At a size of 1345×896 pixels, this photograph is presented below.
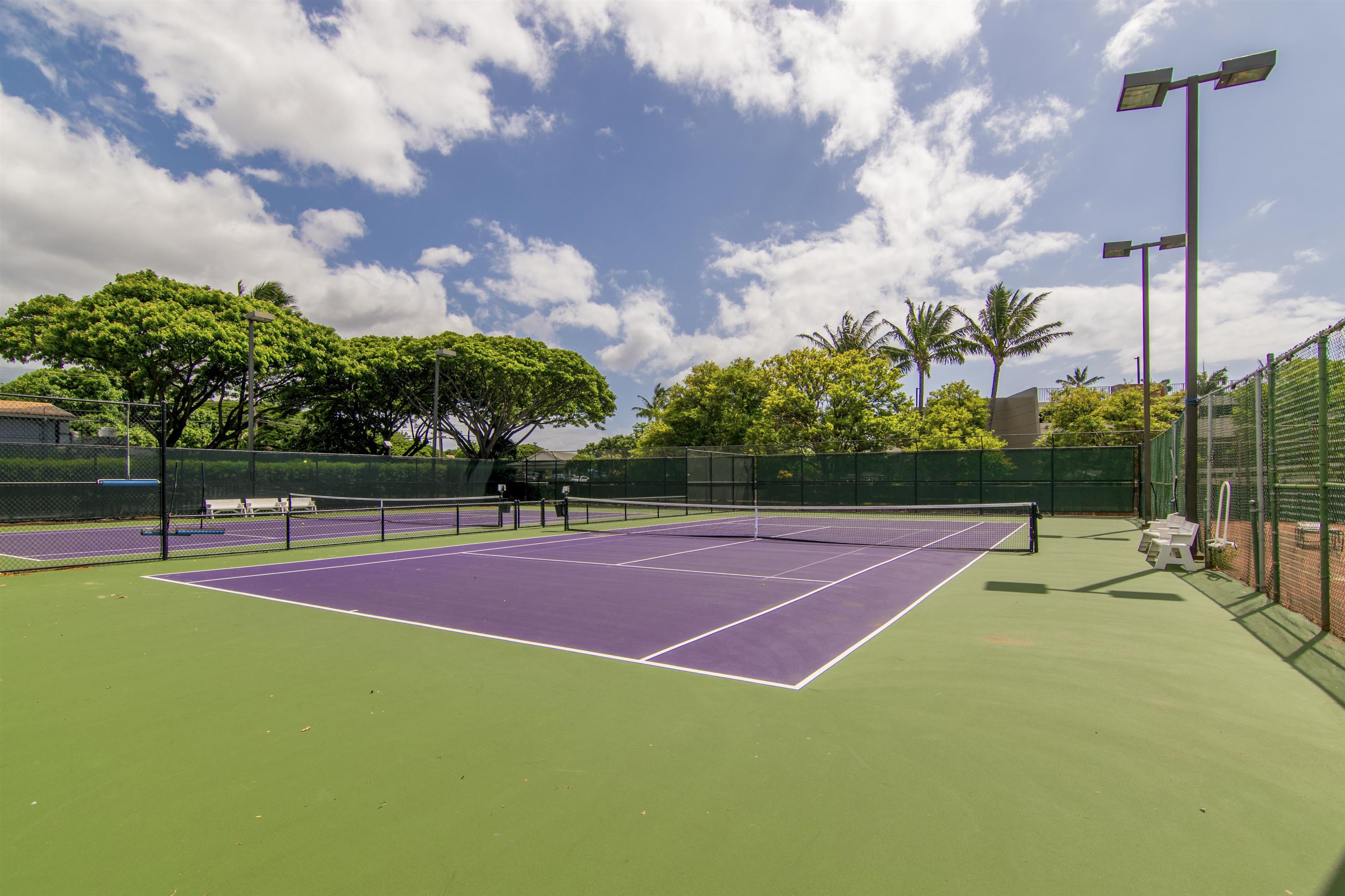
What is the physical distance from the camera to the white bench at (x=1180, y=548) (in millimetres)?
10023

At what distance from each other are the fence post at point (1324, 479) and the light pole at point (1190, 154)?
463 centimetres

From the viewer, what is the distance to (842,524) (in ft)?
68.3

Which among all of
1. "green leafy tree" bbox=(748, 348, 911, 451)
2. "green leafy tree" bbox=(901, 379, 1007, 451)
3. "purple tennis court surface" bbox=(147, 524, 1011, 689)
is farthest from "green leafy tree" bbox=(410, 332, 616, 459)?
"purple tennis court surface" bbox=(147, 524, 1011, 689)

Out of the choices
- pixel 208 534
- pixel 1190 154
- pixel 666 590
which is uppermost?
pixel 1190 154

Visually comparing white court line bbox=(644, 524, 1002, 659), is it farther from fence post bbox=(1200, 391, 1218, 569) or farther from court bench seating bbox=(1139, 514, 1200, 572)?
fence post bbox=(1200, 391, 1218, 569)

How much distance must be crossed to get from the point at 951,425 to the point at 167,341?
3556 centimetres

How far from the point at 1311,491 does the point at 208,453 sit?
25970 mm

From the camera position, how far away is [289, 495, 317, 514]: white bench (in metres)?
22.8

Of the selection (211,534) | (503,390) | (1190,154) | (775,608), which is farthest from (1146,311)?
(503,390)

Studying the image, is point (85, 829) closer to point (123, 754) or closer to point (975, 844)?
point (123, 754)

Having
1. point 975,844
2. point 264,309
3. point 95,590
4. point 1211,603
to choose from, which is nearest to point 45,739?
point 975,844

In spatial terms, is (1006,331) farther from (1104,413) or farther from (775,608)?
(775,608)

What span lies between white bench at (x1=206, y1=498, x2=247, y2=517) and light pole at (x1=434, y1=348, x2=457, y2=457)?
8421 millimetres

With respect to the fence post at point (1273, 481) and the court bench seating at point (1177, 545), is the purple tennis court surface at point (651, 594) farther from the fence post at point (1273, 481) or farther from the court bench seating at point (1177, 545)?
the fence post at point (1273, 481)
